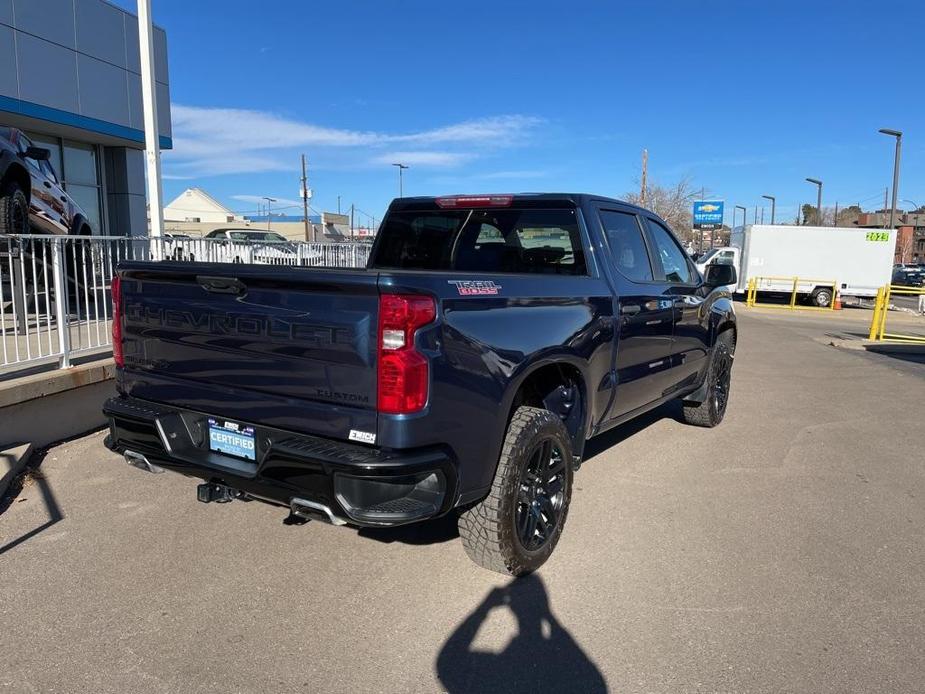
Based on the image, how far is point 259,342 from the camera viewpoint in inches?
120

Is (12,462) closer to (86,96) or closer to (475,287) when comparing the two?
(475,287)

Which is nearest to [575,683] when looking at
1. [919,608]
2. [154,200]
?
[919,608]

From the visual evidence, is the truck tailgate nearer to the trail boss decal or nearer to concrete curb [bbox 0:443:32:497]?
the trail boss decal

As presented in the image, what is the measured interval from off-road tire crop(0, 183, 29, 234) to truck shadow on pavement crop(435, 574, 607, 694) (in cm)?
785

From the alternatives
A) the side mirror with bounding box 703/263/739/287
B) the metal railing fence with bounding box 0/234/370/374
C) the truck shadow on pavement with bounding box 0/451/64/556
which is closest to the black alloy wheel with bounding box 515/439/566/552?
the truck shadow on pavement with bounding box 0/451/64/556

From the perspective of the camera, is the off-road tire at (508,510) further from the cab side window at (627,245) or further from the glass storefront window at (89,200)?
the glass storefront window at (89,200)

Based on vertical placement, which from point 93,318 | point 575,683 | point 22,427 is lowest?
point 575,683

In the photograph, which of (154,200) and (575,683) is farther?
(154,200)

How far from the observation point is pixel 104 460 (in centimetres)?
535

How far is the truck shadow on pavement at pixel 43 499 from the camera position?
13.2 ft

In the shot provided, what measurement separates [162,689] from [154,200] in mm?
7529

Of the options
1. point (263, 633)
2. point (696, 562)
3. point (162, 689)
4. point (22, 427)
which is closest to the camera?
point (162, 689)

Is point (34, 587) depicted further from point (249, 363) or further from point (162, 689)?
point (249, 363)

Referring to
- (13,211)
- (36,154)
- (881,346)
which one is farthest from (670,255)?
(881,346)
